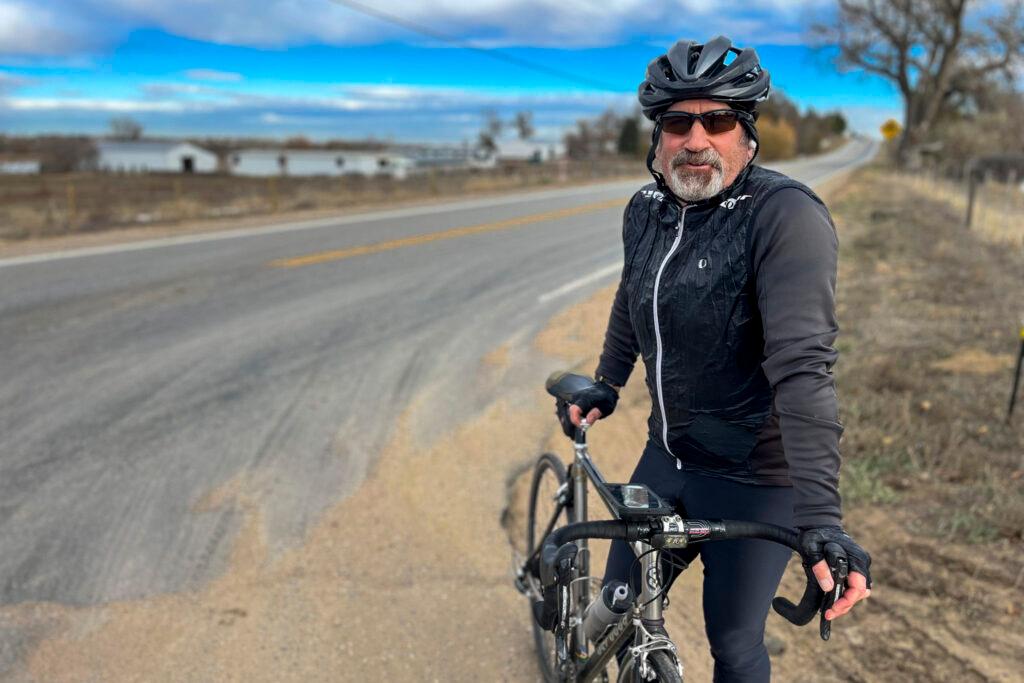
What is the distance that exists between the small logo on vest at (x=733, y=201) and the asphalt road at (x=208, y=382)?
2814mm

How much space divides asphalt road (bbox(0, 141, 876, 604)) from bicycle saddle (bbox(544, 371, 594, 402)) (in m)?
1.89

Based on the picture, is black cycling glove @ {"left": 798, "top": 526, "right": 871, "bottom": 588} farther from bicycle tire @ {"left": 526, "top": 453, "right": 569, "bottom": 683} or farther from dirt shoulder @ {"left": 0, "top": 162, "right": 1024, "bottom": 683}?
dirt shoulder @ {"left": 0, "top": 162, "right": 1024, "bottom": 683}

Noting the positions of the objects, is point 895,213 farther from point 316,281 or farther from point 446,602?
point 446,602

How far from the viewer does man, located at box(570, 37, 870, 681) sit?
1.58 meters

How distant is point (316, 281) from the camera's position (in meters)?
9.47

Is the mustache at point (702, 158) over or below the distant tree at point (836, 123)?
below

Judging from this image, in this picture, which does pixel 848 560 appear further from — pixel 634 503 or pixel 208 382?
pixel 208 382

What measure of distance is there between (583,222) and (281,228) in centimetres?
680

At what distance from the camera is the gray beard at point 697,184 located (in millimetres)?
1786

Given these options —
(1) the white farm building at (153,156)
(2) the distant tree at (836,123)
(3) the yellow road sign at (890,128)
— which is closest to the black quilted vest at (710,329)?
(3) the yellow road sign at (890,128)

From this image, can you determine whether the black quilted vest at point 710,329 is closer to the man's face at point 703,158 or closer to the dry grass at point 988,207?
the man's face at point 703,158

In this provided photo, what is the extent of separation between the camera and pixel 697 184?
5.90 feet

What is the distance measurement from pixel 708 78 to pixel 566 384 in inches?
42.4

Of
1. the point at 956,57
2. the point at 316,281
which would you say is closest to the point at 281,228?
the point at 316,281
